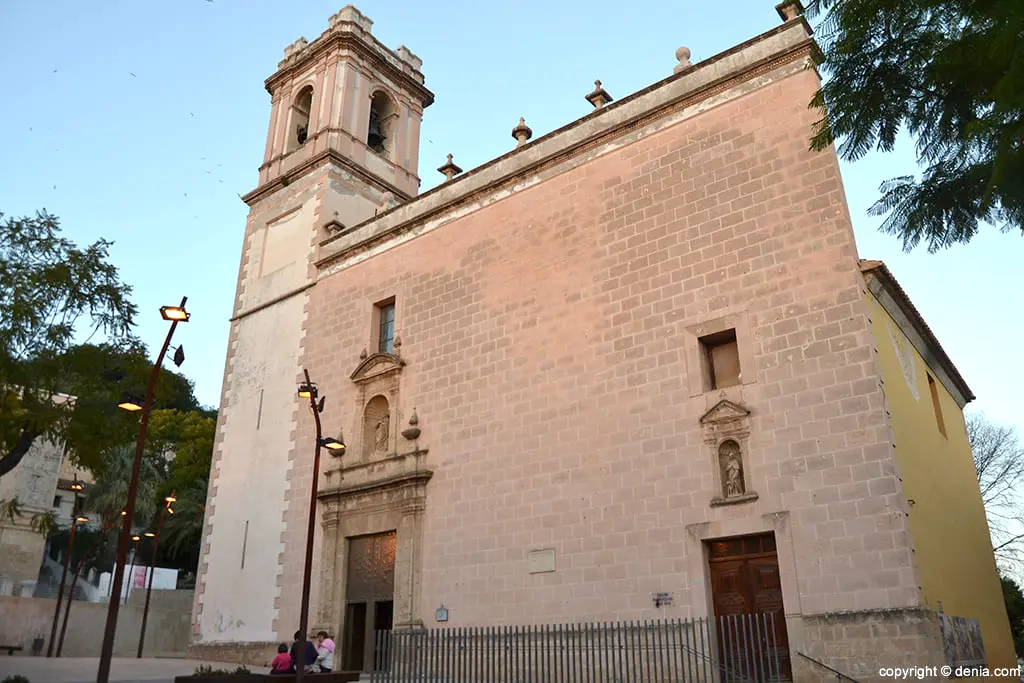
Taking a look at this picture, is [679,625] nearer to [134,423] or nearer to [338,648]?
[338,648]

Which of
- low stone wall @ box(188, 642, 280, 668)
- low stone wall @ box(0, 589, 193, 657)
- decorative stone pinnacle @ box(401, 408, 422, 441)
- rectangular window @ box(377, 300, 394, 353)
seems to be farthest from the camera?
low stone wall @ box(0, 589, 193, 657)

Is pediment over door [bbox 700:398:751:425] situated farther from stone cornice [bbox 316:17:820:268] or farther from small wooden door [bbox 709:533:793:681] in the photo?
stone cornice [bbox 316:17:820:268]

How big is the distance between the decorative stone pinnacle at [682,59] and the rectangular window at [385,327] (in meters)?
7.69

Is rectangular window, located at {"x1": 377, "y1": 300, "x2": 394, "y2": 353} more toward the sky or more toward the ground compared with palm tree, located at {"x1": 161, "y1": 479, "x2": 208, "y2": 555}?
more toward the sky

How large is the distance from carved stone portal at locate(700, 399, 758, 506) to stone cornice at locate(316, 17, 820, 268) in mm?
5436

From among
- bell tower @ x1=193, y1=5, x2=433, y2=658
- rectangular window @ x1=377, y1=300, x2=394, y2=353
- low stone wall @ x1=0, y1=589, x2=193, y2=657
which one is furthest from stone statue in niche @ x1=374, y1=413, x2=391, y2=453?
low stone wall @ x1=0, y1=589, x2=193, y2=657

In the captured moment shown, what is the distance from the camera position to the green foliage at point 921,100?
7.06 m

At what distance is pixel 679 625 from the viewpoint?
425 inches

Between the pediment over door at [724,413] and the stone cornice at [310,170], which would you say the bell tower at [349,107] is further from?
the pediment over door at [724,413]

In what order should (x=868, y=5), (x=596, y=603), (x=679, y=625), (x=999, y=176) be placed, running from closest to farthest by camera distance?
(x=999, y=176)
(x=868, y=5)
(x=679, y=625)
(x=596, y=603)

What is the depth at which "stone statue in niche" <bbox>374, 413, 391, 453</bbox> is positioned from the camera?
16.7 metres

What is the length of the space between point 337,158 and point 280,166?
2517mm

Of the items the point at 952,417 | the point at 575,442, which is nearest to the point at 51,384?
the point at 575,442

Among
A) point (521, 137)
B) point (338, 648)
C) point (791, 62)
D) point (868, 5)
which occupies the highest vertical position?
point (521, 137)
